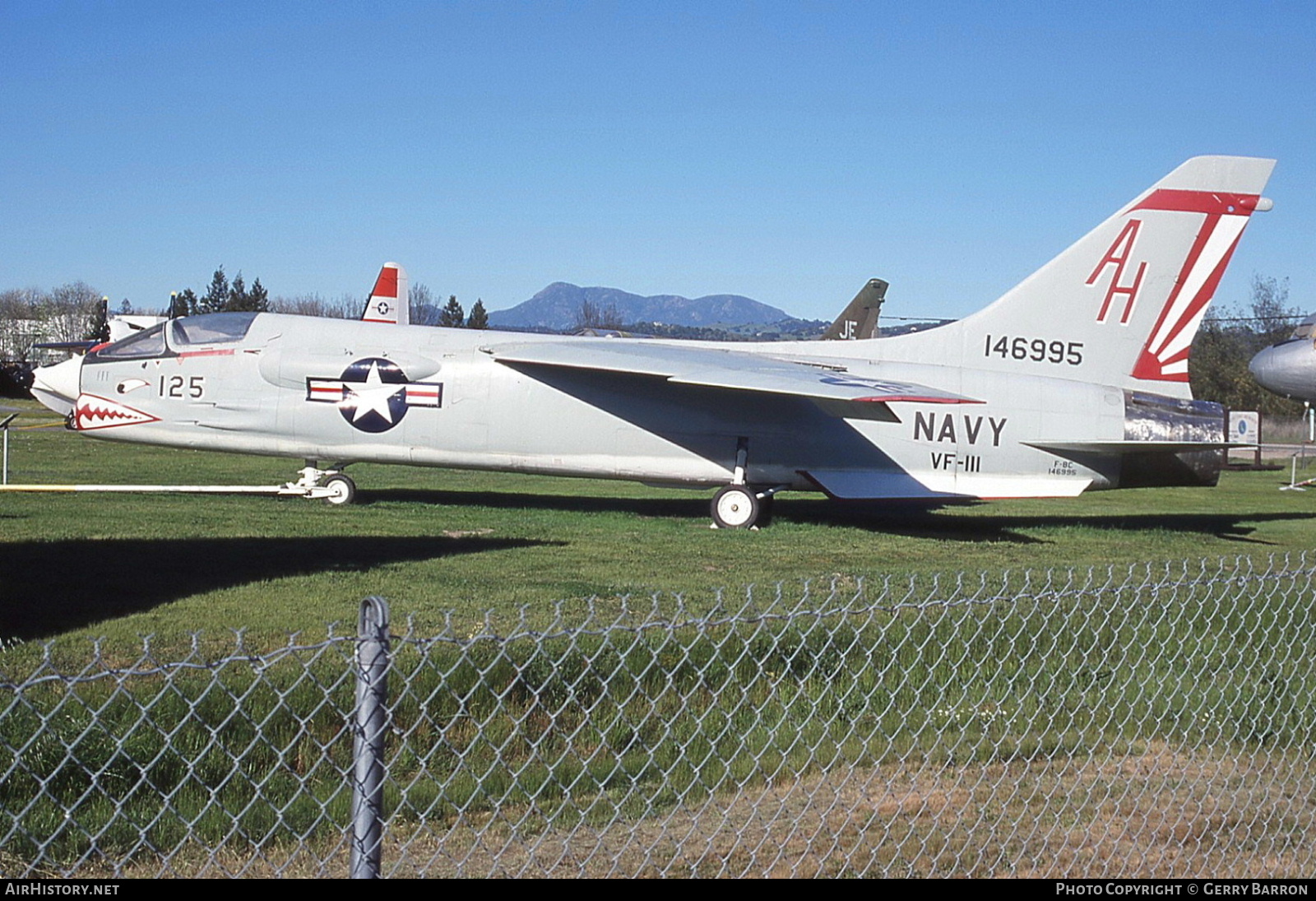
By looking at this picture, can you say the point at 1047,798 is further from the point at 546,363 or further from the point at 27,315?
the point at 27,315

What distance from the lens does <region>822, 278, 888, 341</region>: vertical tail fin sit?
138 ft

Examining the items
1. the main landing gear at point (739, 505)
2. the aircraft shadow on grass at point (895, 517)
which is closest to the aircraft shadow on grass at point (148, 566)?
the main landing gear at point (739, 505)

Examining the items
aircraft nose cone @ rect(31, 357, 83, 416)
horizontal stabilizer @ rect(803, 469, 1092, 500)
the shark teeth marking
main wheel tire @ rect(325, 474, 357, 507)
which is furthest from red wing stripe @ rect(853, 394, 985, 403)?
aircraft nose cone @ rect(31, 357, 83, 416)

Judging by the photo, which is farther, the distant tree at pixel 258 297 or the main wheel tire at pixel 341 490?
the distant tree at pixel 258 297

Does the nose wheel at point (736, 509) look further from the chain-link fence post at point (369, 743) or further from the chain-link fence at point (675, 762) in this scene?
the chain-link fence post at point (369, 743)

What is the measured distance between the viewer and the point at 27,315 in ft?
339

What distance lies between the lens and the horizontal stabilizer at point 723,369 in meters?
15.3

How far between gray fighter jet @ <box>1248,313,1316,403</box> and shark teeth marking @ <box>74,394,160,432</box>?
18175 millimetres

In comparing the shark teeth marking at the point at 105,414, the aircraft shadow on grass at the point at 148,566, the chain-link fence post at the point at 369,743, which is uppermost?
A: the chain-link fence post at the point at 369,743

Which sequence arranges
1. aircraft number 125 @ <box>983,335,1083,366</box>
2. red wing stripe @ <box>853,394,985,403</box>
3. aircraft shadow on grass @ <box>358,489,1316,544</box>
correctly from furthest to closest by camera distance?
aircraft shadow on grass @ <box>358,489,1316,544</box> < aircraft number 125 @ <box>983,335,1083,366</box> < red wing stripe @ <box>853,394,985,403</box>

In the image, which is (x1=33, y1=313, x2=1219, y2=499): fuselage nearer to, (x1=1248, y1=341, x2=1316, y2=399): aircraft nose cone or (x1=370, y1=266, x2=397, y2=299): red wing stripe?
(x1=1248, y1=341, x2=1316, y2=399): aircraft nose cone

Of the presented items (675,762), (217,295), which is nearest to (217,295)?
(217,295)

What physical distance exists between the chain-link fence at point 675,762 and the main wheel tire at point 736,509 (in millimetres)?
7817

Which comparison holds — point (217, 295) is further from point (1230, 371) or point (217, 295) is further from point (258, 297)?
point (1230, 371)
